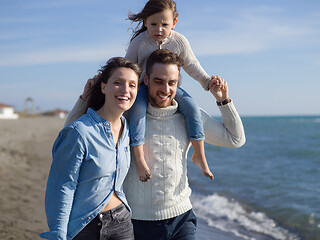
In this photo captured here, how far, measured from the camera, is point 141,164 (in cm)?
293

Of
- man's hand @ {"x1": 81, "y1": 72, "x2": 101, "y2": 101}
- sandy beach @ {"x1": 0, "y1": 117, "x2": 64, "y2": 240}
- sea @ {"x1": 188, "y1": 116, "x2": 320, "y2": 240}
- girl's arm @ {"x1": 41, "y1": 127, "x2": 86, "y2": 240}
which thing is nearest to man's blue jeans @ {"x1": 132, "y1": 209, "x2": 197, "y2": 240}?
girl's arm @ {"x1": 41, "y1": 127, "x2": 86, "y2": 240}

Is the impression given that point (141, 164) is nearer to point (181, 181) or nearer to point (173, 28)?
point (181, 181)

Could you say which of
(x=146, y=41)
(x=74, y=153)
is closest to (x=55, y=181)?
(x=74, y=153)

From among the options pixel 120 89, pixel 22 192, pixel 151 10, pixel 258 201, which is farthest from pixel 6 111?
pixel 120 89

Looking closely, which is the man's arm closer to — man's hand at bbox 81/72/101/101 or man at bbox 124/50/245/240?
man at bbox 124/50/245/240

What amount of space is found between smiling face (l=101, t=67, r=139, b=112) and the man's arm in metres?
0.87

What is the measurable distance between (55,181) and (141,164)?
0.71 metres

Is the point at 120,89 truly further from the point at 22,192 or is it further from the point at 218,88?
the point at 22,192

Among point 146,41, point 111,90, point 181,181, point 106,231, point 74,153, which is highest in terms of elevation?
point 146,41

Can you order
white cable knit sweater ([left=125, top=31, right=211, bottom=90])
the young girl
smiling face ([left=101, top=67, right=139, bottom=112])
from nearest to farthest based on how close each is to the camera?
smiling face ([left=101, top=67, right=139, bottom=112]) → the young girl → white cable knit sweater ([left=125, top=31, right=211, bottom=90])

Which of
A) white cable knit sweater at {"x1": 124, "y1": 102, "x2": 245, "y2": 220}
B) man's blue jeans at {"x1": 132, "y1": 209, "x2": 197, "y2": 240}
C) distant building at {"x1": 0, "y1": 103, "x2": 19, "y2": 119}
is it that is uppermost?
white cable knit sweater at {"x1": 124, "y1": 102, "x2": 245, "y2": 220}

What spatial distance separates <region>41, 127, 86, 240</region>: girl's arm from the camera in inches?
97.0

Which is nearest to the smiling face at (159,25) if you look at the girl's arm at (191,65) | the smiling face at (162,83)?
the girl's arm at (191,65)

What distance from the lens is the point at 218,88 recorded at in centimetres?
333
